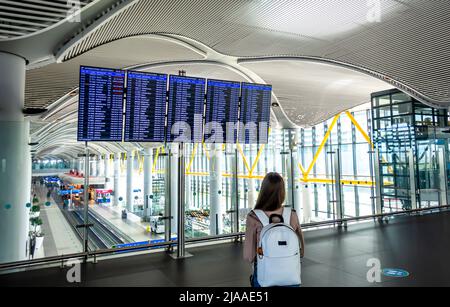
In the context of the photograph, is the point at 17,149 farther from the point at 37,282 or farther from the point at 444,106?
the point at 444,106

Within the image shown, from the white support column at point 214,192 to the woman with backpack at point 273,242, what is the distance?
197 inches

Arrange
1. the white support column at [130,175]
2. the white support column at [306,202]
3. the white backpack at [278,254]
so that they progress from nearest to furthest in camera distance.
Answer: the white backpack at [278,254]
the white support column at [130,175]
the white support column at [306,202]

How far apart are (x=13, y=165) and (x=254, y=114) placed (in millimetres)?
4290

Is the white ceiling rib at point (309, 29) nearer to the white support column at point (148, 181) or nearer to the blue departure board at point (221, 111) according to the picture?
the blue departure board at point (221, 111)

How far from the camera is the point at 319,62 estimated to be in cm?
952

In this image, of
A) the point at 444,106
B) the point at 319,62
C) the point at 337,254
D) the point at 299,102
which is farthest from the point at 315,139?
the point at 337,254

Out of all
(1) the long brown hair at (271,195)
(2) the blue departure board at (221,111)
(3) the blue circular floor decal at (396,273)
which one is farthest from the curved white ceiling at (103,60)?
(3) the blue circular floor decal at (396,273)

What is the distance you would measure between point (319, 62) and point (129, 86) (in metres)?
6.19

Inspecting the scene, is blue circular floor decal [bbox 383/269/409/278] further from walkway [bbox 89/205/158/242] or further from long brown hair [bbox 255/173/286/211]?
walkway [bbox 89/205/158/242]

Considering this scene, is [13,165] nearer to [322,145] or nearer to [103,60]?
[103,60]

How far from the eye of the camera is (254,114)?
6512 mm

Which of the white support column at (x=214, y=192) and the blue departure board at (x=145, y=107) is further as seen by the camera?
the white support column at (x=214, y=192)

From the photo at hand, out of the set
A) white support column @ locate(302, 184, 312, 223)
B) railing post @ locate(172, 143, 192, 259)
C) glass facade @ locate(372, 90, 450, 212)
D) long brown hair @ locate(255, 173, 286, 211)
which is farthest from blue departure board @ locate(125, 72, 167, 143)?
white support column @ locate(302, 184, 312, 223)

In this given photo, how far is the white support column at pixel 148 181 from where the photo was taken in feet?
22.7
